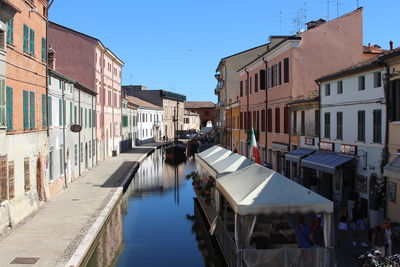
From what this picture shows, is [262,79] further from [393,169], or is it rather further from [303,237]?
[303,237]

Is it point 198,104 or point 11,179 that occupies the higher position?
point 198,104

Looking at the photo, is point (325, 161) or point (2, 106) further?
point (325, 161)

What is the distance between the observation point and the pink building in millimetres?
40250

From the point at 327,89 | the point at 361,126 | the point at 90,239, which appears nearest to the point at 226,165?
the point at 361,126

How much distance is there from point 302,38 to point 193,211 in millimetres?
11368

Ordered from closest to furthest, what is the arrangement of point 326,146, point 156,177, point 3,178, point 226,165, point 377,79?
1. point 3,178
2. point 377,79
3. point 226,165
4. point 326,146
5. point 156,177

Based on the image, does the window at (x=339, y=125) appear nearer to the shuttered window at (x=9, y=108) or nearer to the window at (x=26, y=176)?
the window at (x=26, y=176)

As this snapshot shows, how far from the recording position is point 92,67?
40938mm

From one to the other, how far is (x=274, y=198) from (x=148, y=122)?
71941mm

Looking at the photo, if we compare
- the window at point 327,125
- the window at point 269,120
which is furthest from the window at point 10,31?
the window at point 269,120

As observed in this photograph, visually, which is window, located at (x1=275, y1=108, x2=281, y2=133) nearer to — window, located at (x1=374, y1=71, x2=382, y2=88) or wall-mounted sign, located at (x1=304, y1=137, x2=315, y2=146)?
wall-mounted sign, located at (x1=304, y1=137, x2=315, y2=146)

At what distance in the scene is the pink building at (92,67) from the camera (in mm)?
40250

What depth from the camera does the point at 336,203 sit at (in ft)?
65.7

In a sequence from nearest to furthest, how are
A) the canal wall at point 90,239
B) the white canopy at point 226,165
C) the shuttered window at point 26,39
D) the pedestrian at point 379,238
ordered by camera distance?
1. the pedestrian at point 379,238
2. the canal wall at point 90,239
3. the white canopy at point 226,165
4. the shuttered window at point 26,39
